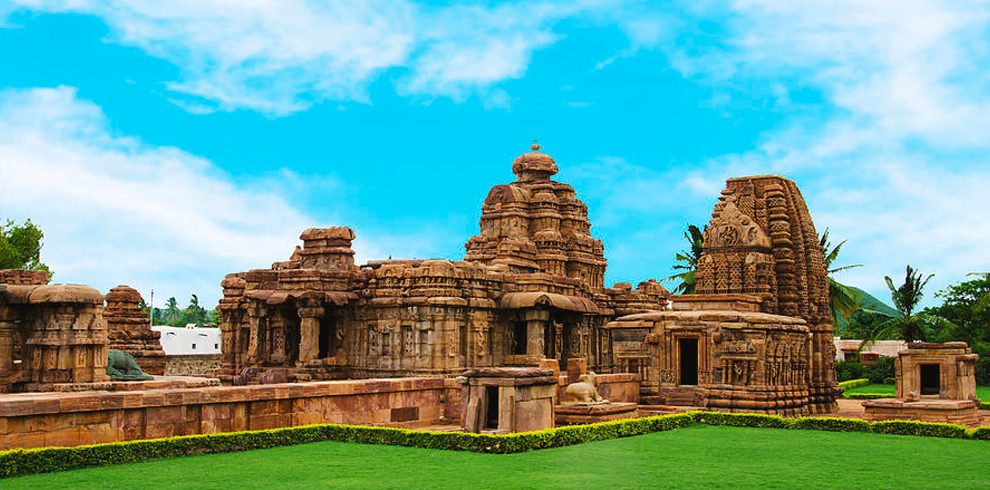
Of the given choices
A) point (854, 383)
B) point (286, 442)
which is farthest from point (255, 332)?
point (854, 383)

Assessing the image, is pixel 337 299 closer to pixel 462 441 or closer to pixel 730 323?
pixel 730 323

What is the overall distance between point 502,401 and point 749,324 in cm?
871

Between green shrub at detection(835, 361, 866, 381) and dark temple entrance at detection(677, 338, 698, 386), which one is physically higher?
dark temple entrance at detection(677, 338, 698, 386)

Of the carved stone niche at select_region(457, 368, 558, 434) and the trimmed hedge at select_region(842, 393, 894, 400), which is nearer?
the carved stone niche at select_region(457, 368, 558, 434)

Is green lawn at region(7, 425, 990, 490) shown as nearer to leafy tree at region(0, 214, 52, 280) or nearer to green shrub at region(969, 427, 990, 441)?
green shrub at region(969, 427, 990, 441)

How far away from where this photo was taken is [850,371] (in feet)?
131

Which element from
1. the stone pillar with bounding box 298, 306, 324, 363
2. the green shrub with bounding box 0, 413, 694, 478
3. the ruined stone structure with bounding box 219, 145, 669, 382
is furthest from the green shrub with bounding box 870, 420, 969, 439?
the stone pillar with bounding box 298, 306, 324, 363

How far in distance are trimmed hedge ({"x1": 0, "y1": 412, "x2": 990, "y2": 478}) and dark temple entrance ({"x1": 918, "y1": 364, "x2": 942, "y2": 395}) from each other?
739 centimetres

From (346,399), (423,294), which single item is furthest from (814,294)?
(346,399)

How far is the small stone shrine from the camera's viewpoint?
67.9ft

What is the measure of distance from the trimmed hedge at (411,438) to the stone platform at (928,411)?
3.73 m

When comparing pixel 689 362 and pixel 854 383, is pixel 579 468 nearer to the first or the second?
pixel 689 362

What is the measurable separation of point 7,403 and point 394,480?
4.82 metres

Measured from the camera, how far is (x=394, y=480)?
11.0 meters
